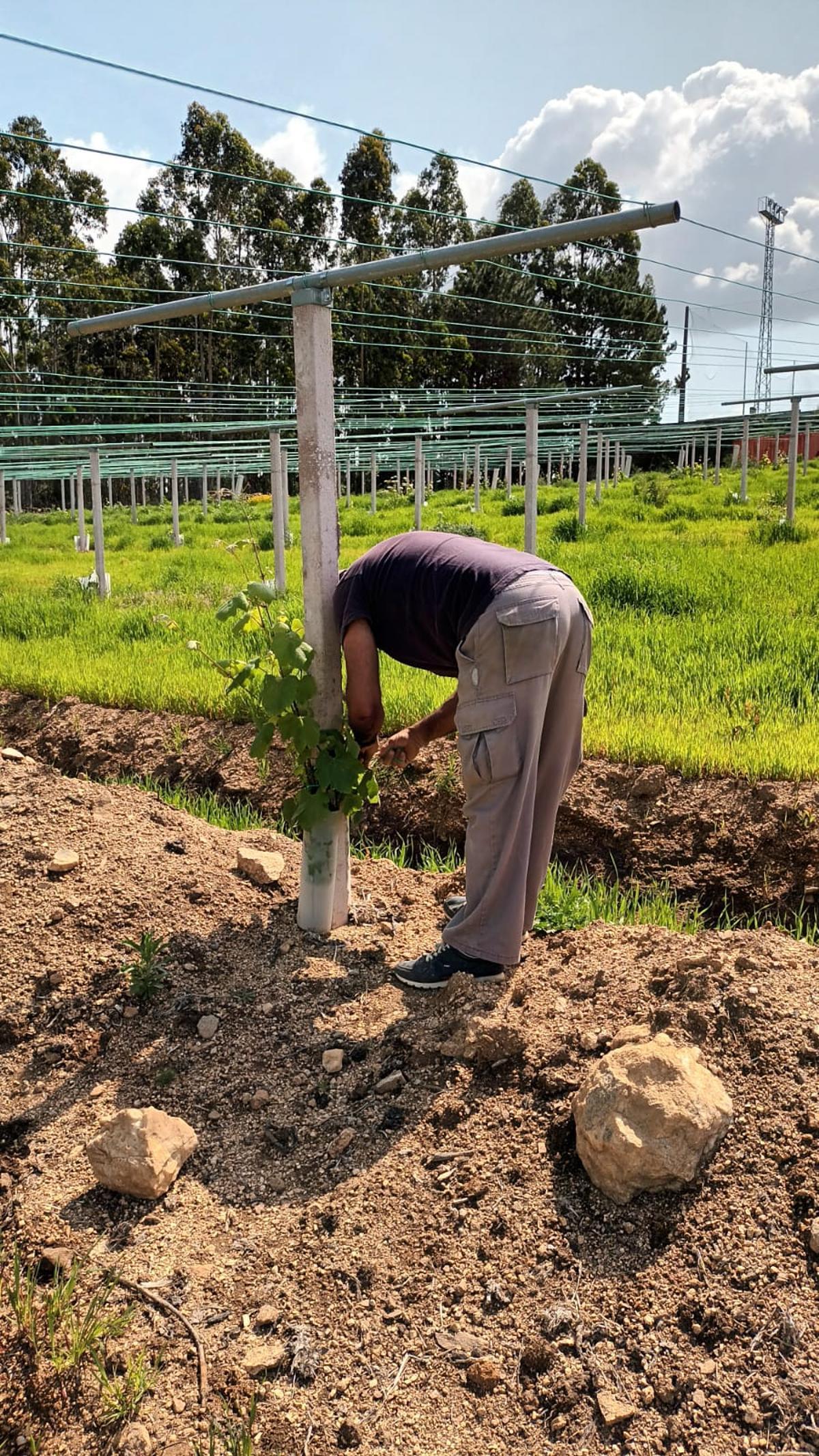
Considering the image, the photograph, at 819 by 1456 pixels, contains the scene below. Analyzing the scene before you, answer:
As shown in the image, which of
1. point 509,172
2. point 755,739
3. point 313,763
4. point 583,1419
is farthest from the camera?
point 509,172

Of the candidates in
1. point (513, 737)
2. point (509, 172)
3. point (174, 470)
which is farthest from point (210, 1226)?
point (174, 470)

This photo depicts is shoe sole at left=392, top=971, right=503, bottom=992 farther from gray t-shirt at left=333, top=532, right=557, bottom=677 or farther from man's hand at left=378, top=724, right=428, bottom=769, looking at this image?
gray t-shirt at left=333, top=532, right=557, bottom=677

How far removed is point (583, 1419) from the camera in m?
1.68

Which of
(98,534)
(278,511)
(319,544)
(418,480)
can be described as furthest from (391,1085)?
(98,534)

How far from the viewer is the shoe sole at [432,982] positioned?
109 inches

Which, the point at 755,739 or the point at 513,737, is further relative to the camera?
the point at 755,739

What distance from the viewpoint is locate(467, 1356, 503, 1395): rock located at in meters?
1.75

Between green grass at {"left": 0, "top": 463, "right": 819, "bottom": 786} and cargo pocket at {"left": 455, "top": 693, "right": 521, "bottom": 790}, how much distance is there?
1.48 meters

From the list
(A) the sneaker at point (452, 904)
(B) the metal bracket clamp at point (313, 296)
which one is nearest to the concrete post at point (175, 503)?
(B) the metal bracket clamp at point (313, 296)

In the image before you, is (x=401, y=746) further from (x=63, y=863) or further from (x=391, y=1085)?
(x=63, y=863)

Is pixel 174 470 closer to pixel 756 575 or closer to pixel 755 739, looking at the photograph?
pixel 756 575

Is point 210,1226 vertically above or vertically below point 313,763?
below

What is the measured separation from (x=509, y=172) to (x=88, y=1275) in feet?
24.3

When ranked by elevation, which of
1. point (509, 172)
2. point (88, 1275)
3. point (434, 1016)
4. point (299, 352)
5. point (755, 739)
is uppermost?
point (509, 172)
